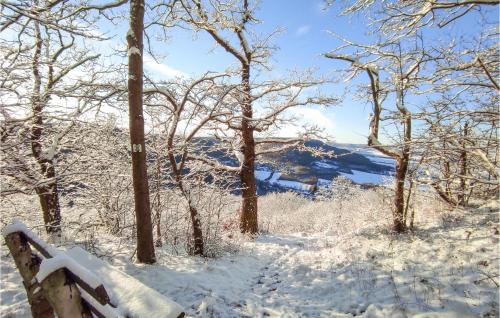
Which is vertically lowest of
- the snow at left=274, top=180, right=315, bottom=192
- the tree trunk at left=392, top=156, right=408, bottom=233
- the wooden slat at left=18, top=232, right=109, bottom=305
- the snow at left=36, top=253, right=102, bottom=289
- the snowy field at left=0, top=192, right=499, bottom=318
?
the snow at left=274, top=180, right=315, bottom=192

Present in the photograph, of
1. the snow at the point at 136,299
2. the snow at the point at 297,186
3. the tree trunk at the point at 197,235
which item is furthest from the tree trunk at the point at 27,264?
the snow at the point at 297,186

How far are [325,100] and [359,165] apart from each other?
7581 centimetres

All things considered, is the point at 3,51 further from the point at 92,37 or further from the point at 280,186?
the point at 280,186

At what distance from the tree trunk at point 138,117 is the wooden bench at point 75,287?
205cm

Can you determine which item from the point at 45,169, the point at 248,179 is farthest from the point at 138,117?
the point at 248,179

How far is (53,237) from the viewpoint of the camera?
7.53 m

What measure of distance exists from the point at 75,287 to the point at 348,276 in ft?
16.5

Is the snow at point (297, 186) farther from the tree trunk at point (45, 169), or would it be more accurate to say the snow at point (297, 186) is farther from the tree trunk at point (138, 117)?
the tree trunk at point (138, 117)

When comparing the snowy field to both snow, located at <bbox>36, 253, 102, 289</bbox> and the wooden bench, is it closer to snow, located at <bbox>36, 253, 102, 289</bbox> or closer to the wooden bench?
the wooden bench

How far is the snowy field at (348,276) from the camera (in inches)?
164

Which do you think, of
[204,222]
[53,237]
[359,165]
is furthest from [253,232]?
[359,165]

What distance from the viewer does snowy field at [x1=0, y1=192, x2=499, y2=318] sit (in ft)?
13.7

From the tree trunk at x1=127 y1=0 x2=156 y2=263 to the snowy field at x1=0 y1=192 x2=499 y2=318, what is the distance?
2.96 ft

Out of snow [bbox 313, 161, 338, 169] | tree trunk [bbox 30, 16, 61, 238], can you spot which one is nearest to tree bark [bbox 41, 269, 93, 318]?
tree trunk [bbox 30, 16, 61, 238]
